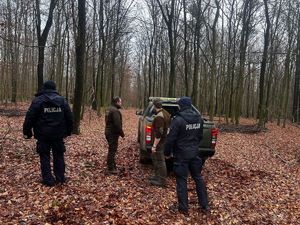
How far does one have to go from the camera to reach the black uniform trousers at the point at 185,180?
604cm

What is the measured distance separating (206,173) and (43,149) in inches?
187

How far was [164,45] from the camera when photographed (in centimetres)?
3791

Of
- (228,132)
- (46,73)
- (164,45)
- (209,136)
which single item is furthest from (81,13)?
(46,73)

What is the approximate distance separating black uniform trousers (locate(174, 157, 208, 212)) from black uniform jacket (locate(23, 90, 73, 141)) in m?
2.43

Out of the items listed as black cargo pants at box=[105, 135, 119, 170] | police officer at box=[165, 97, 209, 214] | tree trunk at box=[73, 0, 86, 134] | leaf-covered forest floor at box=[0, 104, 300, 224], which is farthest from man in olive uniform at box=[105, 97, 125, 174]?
tree trunk at box=[73, 0, 86, 134]

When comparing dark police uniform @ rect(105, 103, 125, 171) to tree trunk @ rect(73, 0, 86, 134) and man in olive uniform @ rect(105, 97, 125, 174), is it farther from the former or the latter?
tree trunk @ rect(73, 0, 86, 134)

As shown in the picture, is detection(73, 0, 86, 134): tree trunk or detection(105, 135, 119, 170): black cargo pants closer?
detection(105, 135, 119, 170): black cargo pants

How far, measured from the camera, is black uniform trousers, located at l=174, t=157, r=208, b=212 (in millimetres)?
6043

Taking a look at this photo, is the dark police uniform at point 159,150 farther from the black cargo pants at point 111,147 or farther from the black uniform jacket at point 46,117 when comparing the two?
the black uniform jacket at point 46,117

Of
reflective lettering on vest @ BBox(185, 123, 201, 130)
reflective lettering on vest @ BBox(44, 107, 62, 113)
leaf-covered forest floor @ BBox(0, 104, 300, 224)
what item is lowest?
leaf-covered forest floor @ BBox(0, 104, 300, 224)

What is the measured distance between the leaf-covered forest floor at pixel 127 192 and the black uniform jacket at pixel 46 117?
3.50 ft

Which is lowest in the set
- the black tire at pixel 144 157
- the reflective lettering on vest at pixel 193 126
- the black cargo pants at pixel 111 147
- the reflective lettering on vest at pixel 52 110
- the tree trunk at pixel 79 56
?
the black tire at pixel 144 157

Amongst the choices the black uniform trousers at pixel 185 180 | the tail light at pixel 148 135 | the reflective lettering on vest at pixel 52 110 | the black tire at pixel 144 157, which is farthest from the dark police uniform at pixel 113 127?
the black uniform trousers at pixel 185 180

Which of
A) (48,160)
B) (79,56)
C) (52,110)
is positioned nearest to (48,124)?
(52,110)
